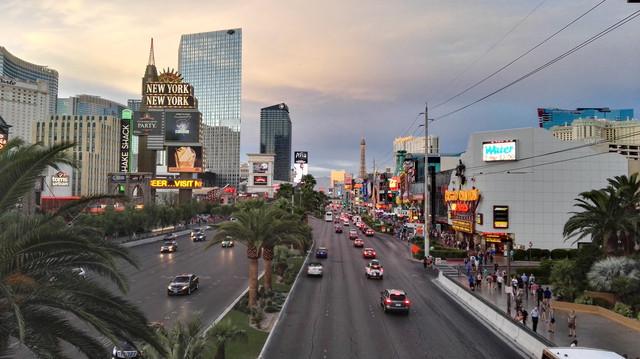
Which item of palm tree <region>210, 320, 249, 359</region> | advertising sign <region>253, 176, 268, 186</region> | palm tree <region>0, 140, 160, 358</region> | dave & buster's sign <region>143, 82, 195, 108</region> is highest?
dave & buster's sign <region>143, 82, 195, 108</region>

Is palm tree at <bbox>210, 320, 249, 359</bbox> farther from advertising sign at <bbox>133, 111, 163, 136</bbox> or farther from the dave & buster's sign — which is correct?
the dave & buster's sign

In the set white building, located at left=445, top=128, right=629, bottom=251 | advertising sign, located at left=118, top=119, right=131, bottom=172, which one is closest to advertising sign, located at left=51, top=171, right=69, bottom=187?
advertising sign, located at left=118, top=119, right=131, bottom=172

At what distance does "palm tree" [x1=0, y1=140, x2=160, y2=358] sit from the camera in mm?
7754

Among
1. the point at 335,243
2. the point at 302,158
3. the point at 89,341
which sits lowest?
the point at 335,243

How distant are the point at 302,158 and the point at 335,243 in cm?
9436

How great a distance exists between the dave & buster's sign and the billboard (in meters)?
11.3

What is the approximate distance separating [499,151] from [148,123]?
8269 cm

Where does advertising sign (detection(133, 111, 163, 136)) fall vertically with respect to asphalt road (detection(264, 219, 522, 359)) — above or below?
above

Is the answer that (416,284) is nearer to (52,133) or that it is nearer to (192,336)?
(192,336)

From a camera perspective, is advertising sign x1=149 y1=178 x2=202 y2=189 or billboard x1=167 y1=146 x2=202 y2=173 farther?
billboard x1=167 y1=146 x2=202 y2=173

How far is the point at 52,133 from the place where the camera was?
174 metres

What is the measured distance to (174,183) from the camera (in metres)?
110

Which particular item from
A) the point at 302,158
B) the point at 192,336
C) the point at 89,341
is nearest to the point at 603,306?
the point at 192,336

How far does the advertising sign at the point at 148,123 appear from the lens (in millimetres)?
112625
